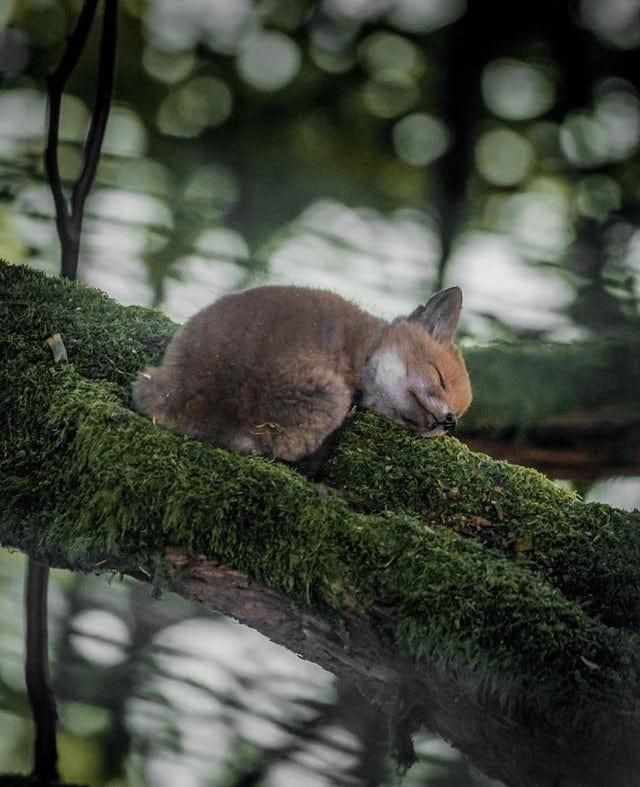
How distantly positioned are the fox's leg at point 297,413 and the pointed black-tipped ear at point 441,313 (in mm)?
412

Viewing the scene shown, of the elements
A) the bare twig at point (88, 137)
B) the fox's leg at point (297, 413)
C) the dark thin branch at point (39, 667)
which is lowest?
the dark thin branch at point (39, 667)

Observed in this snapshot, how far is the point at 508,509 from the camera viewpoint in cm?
173

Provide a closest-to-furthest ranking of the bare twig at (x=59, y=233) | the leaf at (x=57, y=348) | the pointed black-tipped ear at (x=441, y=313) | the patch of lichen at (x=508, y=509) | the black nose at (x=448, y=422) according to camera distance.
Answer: the patch of lichen at (x=508, y=509)
the leaf at (x=57, y=348)
the black nose at (x=448, y=422)
the pointed black-tipped ear at (x=441, y=313)
the bare twig at (x=59, y=233)

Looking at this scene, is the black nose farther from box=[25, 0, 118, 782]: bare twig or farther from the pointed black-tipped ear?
box=[25, 0, 118, 782]: bare twig

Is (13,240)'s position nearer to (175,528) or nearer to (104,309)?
(104,309)

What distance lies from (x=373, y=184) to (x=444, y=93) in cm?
57

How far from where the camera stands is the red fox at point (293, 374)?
1.78 meters

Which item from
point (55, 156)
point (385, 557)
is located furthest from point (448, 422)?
point (55, 156)

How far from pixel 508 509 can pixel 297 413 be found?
526 millimetres

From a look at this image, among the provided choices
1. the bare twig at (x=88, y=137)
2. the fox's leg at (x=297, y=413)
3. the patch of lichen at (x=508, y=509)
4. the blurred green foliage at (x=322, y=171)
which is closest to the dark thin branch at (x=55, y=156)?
the bare twig at (x=88, y=137)

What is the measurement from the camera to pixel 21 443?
64.1 inches

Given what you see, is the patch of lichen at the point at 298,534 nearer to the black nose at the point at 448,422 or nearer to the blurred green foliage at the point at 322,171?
the black nose at the point at 448,422

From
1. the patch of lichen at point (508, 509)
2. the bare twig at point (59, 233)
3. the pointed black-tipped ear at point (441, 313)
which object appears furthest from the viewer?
the bare twig at point (59, 233)

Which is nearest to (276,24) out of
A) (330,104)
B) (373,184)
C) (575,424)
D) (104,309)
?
(330,104)
